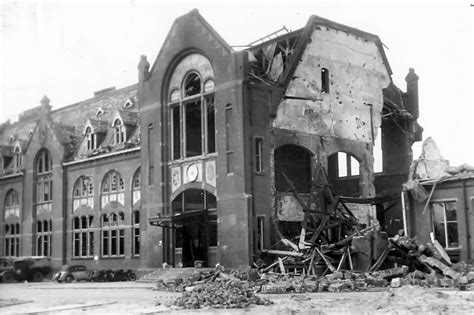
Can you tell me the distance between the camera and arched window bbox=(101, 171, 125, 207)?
45.0 m

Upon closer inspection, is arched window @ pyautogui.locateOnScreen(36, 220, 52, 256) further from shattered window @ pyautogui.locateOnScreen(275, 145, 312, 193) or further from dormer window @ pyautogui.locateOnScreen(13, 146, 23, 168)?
shattered window @ pyautogui.locateOnScreen(275, 145, 312, 193)

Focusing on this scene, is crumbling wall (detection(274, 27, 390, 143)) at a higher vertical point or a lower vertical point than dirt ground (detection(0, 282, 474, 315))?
higher

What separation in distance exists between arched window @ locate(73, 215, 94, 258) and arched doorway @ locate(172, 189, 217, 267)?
1106 cm

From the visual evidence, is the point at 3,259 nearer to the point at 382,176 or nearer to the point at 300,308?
the point at 382,176

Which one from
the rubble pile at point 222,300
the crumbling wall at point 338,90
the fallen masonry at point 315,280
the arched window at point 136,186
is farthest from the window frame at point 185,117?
the rubble pile at point 222,300

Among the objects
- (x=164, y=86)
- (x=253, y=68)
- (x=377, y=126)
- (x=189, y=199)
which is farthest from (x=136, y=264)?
(x=377, y=126)

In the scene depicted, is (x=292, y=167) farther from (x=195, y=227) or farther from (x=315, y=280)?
(x=315, y=280)

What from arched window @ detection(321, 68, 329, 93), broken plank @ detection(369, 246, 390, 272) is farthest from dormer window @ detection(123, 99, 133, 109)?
broken plank @ detection(369, 246, 390, 272)

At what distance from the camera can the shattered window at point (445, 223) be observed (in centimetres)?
3341

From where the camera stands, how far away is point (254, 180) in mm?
34031

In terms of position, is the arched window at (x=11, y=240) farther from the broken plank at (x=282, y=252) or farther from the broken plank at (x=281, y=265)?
the broken plank at (x=281, y=265)

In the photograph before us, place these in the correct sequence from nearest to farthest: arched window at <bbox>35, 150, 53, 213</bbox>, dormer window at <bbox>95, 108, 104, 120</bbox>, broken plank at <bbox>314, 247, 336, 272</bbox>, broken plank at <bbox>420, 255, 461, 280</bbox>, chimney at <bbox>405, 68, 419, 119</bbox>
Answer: broken plank at <bbox>420, 255, 461, 280</bbox>, broken plank at <bbox>314, 247, 336, 272</bbox>, chimney at <bbox>405, 68, 419, 119</bbox>, arched window at <bbox>35, 150, 53, 213</bbox>, dormer window at <bbox>95, 108, 104, 120</bbox>

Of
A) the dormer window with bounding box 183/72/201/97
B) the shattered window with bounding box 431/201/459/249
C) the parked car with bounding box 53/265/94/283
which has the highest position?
the dormer window with bounding box 183/72/201/97

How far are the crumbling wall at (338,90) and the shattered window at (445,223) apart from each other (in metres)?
7.31
